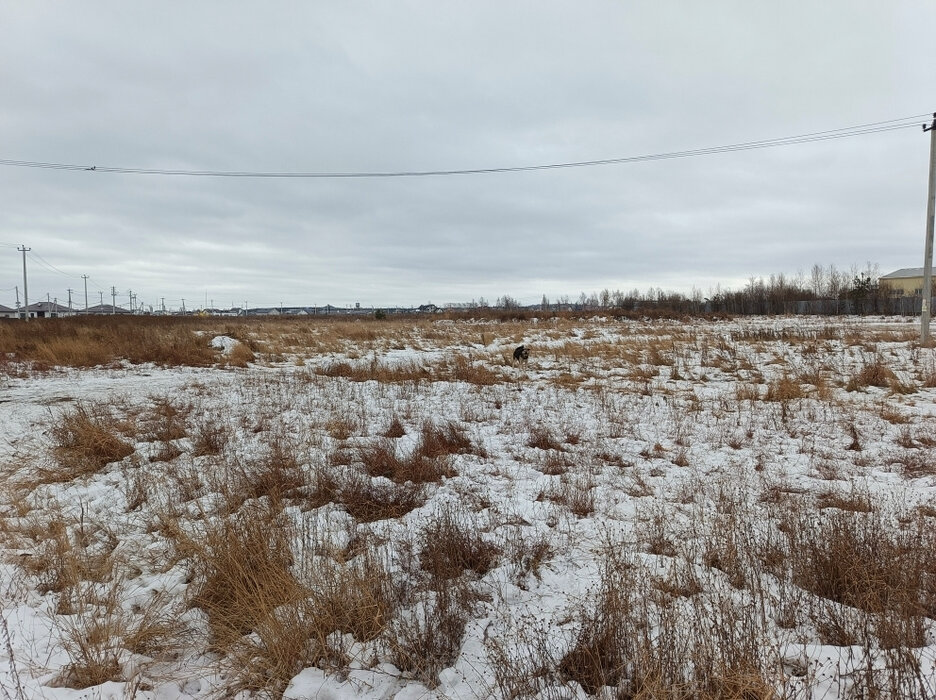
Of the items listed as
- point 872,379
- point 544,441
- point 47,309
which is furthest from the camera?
point 47,309

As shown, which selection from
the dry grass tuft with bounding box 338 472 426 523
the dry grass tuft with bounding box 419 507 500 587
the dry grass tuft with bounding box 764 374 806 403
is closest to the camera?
the dry grass tuft with bounding box 419 507 500 587

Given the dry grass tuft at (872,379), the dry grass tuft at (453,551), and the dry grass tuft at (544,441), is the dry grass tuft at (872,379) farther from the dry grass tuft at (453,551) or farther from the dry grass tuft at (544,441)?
the dry grass tuft at (453,551)

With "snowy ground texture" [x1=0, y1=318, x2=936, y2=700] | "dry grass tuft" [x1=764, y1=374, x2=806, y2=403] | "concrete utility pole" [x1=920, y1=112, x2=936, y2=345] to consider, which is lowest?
"snowy ground texture" [x1=0, y1=318, x2=936, y2=700]

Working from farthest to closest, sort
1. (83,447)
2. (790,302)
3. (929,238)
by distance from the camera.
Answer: (790,302) → (929,238) → (83,447)

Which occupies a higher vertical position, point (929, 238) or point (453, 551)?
point (929, 238)

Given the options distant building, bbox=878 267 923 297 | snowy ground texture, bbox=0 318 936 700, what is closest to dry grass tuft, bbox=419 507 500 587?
snowy ground texture, bbox=0 318 936 700

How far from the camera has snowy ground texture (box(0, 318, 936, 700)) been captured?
2.53m

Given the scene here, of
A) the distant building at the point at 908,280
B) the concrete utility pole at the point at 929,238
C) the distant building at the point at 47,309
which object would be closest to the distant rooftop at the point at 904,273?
the distant building at the point at 908,280

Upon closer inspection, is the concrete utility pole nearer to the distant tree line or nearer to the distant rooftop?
the distant tree line

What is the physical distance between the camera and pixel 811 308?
170 ft

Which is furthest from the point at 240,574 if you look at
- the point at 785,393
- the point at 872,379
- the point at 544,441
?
the point at 872,379

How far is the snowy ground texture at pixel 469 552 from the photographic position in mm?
2525

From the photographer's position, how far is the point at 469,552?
11.9 ft

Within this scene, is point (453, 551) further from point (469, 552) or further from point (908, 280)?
point (908, 280)
